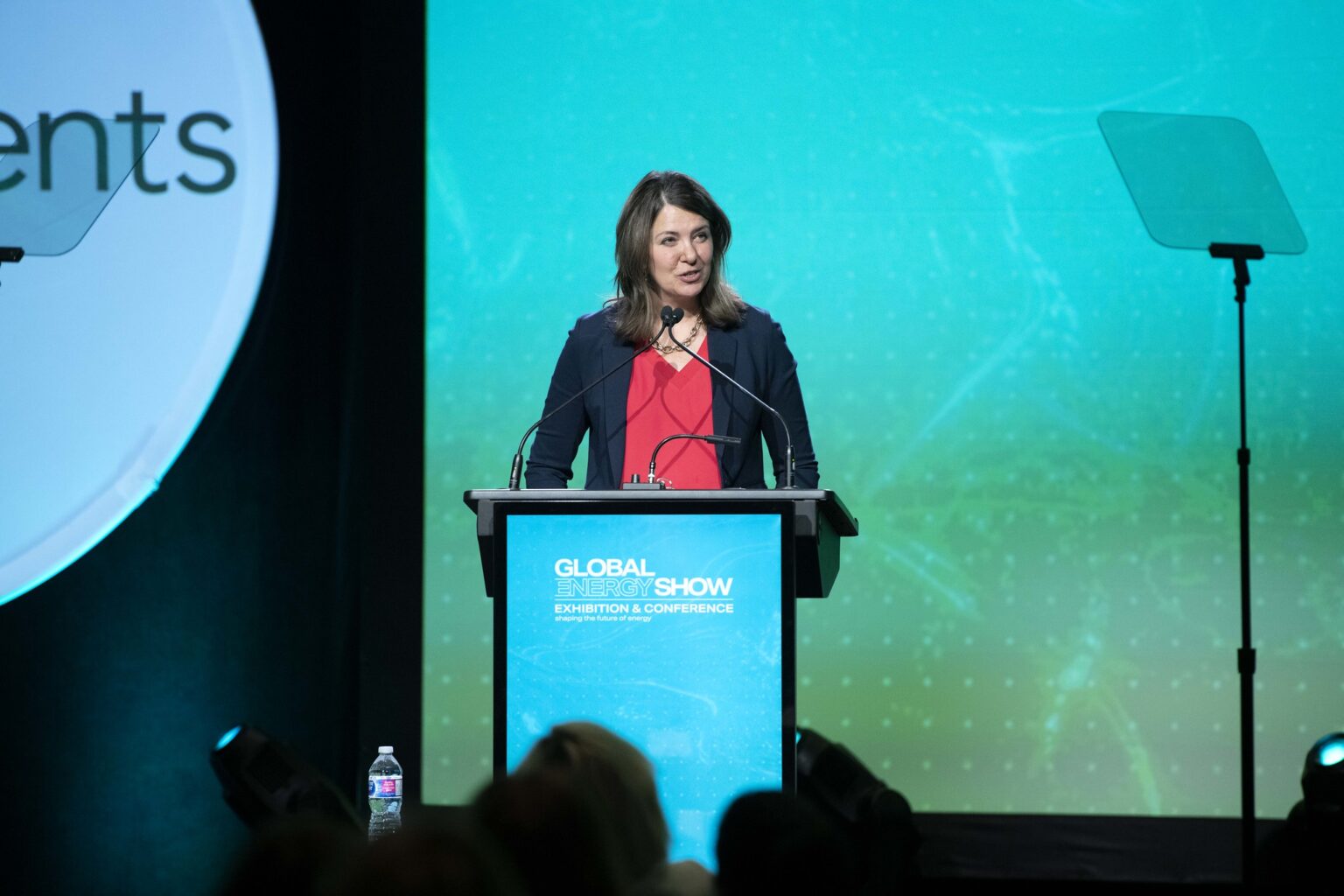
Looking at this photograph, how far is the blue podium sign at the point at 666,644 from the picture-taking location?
2.69 meters

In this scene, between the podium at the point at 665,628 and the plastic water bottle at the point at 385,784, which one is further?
the plastic water bottle at the point at 385,784

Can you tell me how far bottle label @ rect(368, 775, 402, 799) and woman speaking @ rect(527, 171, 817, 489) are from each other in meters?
1.56

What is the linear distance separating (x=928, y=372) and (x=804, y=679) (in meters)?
1.02

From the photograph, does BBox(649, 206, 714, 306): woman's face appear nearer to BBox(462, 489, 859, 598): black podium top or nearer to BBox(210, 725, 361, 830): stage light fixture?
BBox(462, 489, 859, 598): black podium top

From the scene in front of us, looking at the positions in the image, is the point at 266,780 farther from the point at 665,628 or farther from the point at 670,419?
the point at 665,628

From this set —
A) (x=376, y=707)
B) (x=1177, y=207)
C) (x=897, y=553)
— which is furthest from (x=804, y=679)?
(x=1177, y=207)

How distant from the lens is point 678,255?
3545 millimetres

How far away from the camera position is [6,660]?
4.52m

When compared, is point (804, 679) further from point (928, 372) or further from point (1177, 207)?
point (1177, 207)

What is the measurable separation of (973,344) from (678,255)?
1.44 m

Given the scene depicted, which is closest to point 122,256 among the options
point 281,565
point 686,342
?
point 281,565

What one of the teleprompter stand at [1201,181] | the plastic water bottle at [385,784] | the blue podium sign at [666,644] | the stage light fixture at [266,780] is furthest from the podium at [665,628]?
the teleprompter stand at [1201,181]

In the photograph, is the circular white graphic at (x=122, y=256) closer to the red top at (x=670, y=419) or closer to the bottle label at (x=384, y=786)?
the bottle label at (x=384, y=786)

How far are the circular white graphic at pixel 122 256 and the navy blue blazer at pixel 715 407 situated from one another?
1.59 meters
